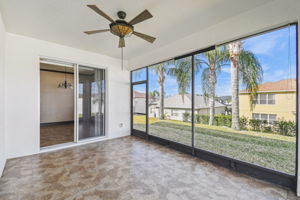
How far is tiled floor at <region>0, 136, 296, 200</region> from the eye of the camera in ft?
6.52

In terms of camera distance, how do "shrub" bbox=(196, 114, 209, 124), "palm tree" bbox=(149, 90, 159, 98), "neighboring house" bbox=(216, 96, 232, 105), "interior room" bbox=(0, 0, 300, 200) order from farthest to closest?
"palm tree" bbox=(149, 90, 159, 98)
"shrub" bbox=(196, 114, 209, 124)
"neighboring house" bbox=(216, 96, 232, 105)
"interior room" bbox=(0, 0, 300, 200)

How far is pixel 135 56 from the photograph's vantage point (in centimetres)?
484

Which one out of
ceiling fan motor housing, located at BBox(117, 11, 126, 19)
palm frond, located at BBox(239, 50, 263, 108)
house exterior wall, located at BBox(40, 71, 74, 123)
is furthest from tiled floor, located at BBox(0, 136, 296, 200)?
house exterior wall, located at BBox(40, 71, 74, 123)

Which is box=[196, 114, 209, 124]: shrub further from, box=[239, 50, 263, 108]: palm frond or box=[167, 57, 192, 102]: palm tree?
box=[239, 50, 263, 108]: palm frond

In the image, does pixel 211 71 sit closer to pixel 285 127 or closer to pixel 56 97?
pixel 285 127

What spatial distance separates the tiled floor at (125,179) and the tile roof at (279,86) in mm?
1527

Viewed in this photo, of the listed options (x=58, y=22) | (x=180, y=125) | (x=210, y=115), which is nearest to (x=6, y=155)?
(x=58, y=22)

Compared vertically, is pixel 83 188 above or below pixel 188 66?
below

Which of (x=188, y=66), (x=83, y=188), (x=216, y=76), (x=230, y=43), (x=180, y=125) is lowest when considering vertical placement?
(x=83, y=188)

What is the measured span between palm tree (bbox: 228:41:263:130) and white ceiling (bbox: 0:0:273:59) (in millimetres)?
687

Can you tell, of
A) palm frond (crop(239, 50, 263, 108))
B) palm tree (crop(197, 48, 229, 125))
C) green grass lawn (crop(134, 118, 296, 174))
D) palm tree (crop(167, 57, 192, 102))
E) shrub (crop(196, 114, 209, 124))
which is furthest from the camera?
palm tree (crop(167, 57, 192, 102))

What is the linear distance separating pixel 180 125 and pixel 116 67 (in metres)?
2.92

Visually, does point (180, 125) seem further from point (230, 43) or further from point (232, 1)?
Result: point (232, 1)

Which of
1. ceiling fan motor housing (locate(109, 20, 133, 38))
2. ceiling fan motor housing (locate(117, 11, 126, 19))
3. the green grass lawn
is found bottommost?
the green grass lawn
